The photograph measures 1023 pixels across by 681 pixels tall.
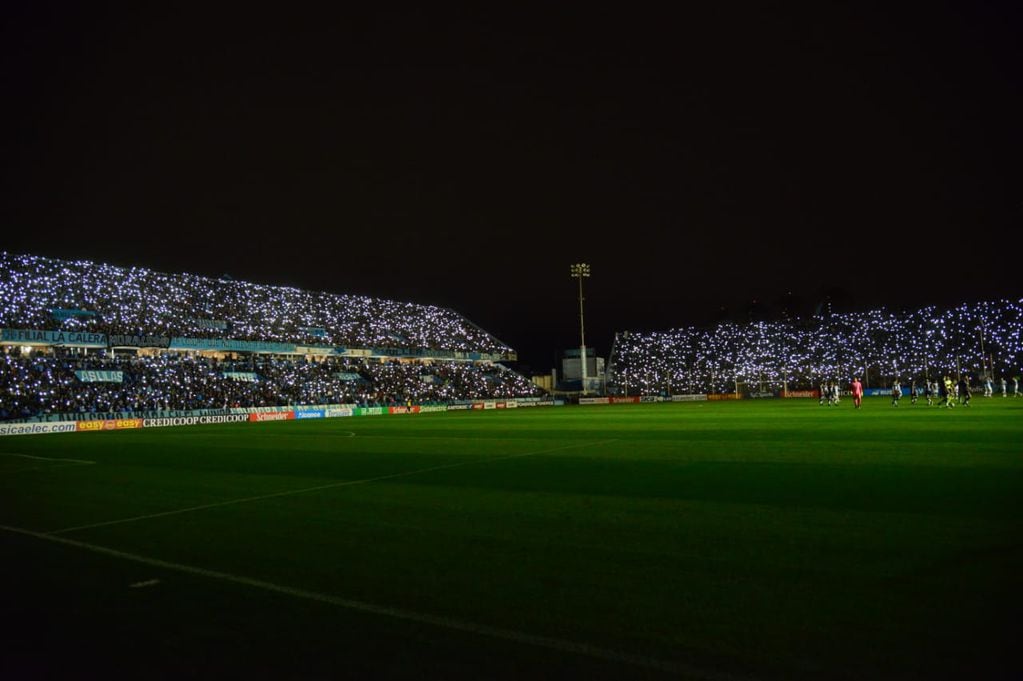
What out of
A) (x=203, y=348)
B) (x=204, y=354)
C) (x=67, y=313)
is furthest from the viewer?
(x=204, y=354)

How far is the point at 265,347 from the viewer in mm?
54938

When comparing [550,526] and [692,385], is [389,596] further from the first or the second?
[692,385]

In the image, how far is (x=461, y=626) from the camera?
16.8 feet

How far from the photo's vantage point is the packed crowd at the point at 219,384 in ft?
127

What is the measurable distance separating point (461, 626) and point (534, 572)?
147 cm

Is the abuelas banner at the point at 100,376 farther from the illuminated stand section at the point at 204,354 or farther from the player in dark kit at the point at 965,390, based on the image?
the player in dark kit at the point at 965,390

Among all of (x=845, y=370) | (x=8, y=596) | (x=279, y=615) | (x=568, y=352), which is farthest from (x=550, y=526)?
(x=568, y=352)

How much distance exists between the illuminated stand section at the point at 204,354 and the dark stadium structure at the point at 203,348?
10 centimetres

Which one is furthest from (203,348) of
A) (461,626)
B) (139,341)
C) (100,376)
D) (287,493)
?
(461,626)

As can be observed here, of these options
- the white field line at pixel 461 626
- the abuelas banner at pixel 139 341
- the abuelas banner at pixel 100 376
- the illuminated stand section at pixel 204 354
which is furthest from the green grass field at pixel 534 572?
the abuelas banner at pixel 139 341

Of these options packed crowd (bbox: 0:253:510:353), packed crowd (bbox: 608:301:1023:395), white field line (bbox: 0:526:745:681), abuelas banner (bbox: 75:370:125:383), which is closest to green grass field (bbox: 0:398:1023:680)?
white field line (bbox: 0:526:745:681)

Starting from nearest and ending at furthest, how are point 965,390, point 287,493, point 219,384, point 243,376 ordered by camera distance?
point 287,493 → point 965,390 → point 219,384 → point 243,376

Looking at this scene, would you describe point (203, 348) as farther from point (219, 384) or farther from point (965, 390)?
point (965, 390)

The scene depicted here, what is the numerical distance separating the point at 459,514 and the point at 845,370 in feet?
237
